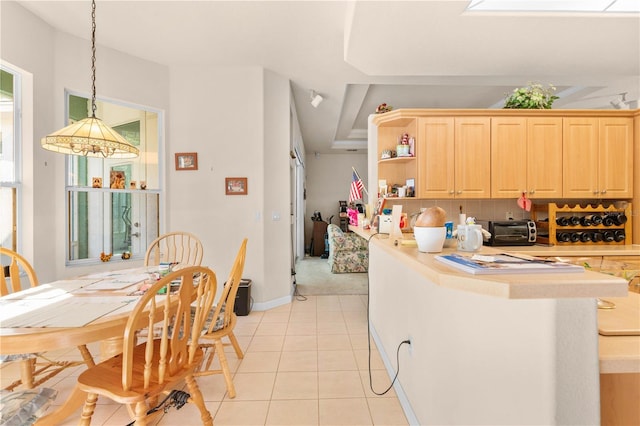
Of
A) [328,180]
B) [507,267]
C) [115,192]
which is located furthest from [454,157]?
[328,180]

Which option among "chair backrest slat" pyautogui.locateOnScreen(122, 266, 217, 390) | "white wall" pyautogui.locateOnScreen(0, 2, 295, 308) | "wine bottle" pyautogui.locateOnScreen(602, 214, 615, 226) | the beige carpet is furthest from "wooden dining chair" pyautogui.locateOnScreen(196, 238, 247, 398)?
"wine bottle" pyautogui.locateOnScreen(602, 214, 615, 226)

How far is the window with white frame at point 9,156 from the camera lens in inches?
97.0

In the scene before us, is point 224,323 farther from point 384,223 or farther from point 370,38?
point 370,38

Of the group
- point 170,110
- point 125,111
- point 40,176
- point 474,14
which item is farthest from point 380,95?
point 40,176

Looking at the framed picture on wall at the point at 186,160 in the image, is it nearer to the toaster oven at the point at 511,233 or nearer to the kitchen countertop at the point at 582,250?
the toaster oven at the point at 511,233

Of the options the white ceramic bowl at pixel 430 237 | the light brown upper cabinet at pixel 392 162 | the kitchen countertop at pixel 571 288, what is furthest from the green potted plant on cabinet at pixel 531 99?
the kitchen countertop at pixel 571 288

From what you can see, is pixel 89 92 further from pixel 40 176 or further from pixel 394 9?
pixel 394 9

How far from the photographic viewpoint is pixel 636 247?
2910mm

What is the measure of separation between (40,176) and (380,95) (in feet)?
14.3

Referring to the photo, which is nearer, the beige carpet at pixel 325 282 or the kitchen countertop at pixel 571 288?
the kitchen countertop at pixel 571 288

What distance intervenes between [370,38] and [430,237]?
1.86m

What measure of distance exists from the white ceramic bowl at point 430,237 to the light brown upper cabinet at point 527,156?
7.12 feet

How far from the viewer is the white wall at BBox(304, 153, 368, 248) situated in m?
8.39

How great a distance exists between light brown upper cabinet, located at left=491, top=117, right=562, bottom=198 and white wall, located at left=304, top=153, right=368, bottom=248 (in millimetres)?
5355
